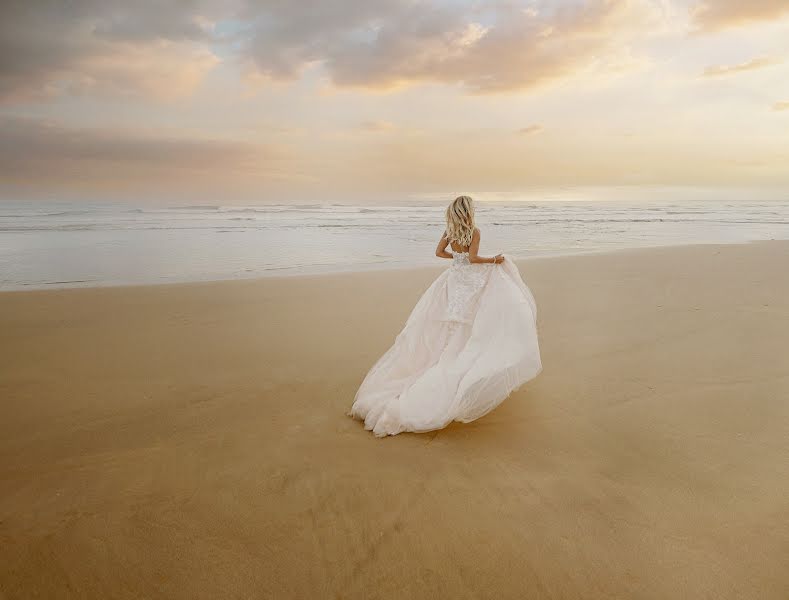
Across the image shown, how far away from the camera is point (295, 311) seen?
8.84m

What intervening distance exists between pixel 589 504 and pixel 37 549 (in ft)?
11.1

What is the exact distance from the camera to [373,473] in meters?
3.59

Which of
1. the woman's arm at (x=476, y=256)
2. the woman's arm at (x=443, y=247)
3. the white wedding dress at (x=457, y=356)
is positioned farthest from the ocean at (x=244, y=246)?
the woman's arm at (x=476, y=256)

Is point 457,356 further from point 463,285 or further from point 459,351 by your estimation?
point 463,285

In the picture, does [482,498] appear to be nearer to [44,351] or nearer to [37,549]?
[37,549]

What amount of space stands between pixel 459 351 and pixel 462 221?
1270 millimetres

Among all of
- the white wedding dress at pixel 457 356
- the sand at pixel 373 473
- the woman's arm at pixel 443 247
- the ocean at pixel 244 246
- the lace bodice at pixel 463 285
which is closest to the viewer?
the sand at pixel 373 473

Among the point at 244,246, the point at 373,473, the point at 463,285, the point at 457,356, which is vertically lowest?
the point at 373,473

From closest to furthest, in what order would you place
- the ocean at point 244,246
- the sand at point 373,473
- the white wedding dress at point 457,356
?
the sand at point 373,473 < the white wedding dress at point 457,356 < the ocean at point 244,246

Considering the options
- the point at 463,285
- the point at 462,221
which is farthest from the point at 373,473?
the point at 462,221

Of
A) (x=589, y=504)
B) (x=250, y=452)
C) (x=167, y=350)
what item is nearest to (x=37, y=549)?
(x=250, y=452)

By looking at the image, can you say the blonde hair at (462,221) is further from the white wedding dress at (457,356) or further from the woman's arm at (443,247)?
the woman's arm at (443,247)

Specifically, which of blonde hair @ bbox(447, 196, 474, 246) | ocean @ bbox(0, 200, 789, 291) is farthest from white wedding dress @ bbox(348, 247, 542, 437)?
ocean @ bbox(0, 200, 789, 291)

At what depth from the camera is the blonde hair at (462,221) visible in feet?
15.6
